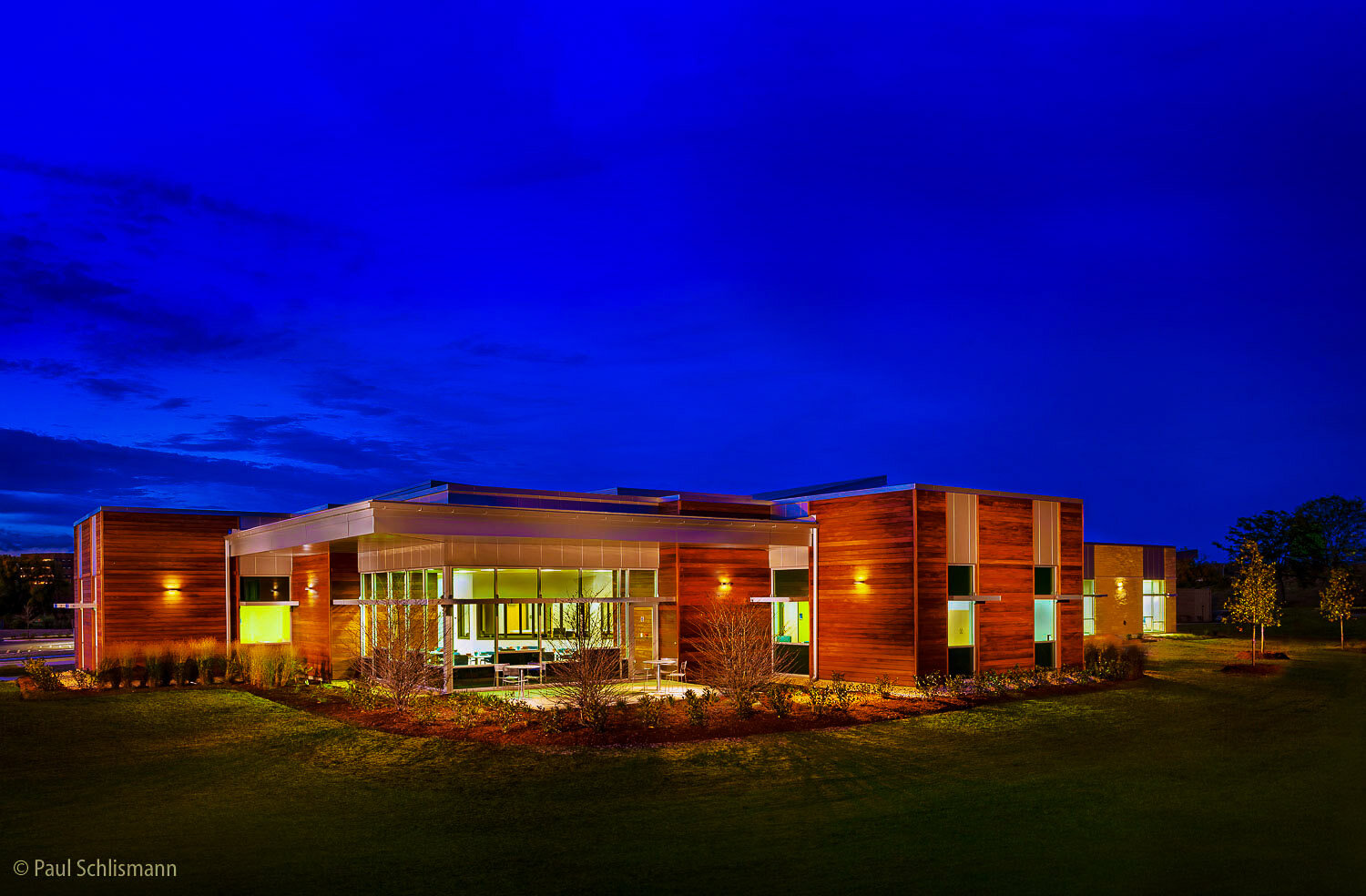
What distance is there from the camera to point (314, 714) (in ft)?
51.2

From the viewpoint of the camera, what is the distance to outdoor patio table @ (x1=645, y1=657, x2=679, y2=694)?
18316mm

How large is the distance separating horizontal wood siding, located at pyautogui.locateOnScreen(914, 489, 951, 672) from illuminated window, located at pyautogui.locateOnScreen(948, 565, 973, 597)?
34 centimetres

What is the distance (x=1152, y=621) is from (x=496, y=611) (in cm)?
3251

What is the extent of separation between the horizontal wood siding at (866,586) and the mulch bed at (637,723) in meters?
2.11

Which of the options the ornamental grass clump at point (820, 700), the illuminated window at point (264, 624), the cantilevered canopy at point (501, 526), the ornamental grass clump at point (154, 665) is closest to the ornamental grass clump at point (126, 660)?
the ornamental grass clump at point (154, 665)

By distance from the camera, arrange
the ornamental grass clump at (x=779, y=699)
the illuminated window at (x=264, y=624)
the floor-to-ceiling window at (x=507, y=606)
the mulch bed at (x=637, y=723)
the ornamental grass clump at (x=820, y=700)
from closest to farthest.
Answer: the mulch bed at (x=637, y=723) → the ornamental grass clump at (x=779, y=699) → the ornamental grass clump at (x=820, y=700) → the floor-to-ceiling window at (x=507, y=606) → the illuminated window at (x=264, y=624)

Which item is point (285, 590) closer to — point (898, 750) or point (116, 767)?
point (116, 767)

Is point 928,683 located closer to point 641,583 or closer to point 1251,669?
point 641,583

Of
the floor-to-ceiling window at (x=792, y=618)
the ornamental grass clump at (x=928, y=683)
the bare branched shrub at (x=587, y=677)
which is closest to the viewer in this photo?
the bare branched shrub at (x=587, y=677)

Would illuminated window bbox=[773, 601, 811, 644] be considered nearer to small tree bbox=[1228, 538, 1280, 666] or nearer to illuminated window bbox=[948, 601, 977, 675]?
illuminated window bbox=[948, 601, 977, 675]

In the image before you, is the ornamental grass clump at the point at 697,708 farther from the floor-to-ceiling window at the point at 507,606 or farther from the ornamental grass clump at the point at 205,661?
the ornamental grass clump at the point at 205,661

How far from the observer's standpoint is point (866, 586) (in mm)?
20078

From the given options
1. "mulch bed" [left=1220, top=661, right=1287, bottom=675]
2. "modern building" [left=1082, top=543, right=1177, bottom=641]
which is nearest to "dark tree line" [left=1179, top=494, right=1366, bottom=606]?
"modern building" [left=1082, top=543, right=1177, bottom=641]

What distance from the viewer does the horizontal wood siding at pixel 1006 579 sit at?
2036 cm
